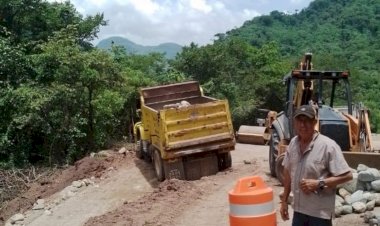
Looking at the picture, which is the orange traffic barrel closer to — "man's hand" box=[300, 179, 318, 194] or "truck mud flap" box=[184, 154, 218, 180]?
"man's hand" box=[300, 179, 318, 194]

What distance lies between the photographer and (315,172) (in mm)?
4469

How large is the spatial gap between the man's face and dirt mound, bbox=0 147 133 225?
34.0 feet

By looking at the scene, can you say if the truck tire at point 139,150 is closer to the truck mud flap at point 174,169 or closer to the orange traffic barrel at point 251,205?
the truck mud flap at point 174,169

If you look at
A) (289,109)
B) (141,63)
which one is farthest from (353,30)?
(289,109)

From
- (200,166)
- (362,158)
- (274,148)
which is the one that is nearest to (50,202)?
(200,166)

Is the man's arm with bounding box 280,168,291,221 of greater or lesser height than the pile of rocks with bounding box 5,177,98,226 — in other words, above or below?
above

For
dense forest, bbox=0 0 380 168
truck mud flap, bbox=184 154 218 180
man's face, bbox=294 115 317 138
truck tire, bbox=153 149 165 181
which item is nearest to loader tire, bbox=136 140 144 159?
truck tire, bbox=153 149 165 181

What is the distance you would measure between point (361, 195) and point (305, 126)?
441cm

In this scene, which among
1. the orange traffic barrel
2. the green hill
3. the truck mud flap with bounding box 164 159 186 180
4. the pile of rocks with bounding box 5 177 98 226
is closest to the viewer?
the orange traffic barrel

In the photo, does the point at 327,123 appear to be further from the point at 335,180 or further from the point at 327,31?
the point at 327,31

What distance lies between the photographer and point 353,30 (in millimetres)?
70250

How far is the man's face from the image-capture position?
4449 mm

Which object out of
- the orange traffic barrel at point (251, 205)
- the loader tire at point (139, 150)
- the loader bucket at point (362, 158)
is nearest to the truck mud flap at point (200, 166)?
the loader tire at point (139, 150)

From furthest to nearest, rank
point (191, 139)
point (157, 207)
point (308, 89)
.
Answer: point (191, 139) < point (308, 89) < point (157, 207)
